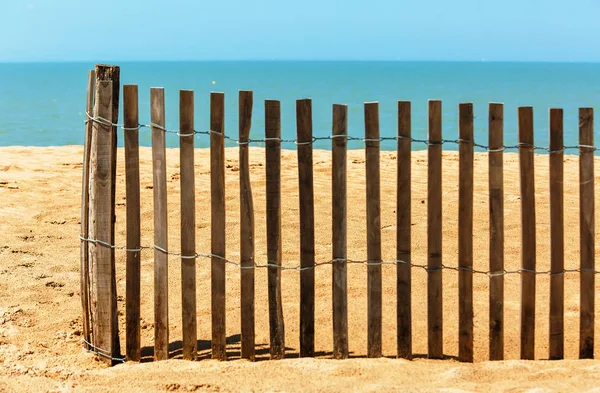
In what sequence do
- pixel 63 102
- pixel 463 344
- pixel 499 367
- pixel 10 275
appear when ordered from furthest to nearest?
pixel 63 102, pixel 10 275, pixel 463 344, pixel 499 367

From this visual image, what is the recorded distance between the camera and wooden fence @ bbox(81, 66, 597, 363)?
473 cm

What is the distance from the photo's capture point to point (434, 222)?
478 cm

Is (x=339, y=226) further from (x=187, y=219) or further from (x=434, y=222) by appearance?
(x=187, y=219)

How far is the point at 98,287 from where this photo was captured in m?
5.00

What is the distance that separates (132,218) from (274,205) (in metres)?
0.93

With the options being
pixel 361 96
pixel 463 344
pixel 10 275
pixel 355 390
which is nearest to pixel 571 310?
pixel 463 344

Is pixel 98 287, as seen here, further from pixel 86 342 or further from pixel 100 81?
pixel 100 81

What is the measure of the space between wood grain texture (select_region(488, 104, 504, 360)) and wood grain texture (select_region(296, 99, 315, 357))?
1098mm

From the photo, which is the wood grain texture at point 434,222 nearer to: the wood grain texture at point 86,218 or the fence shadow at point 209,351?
the fence shadow at point 209,351

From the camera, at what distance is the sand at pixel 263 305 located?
447 centimetres

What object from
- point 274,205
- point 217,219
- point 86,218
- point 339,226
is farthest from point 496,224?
point 86,218

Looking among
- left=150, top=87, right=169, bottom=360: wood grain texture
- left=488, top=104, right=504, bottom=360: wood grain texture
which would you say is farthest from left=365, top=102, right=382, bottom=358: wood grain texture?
left=150, top=87, right=169, bottom=360: wood grain texture

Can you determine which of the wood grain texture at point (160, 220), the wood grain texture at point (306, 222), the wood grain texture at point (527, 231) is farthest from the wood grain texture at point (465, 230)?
the wood grain texture at point (160, 220)

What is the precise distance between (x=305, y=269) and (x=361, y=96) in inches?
2060
